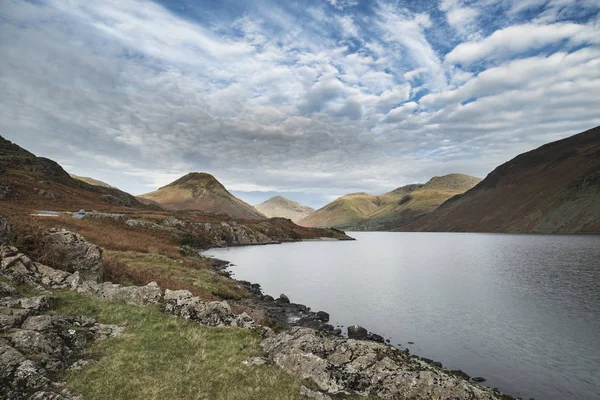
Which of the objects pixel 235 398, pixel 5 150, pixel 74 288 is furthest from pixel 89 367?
pixel 5 150

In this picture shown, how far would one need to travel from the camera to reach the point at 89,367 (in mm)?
12703

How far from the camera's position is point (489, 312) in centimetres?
3897

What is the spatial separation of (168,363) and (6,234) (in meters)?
18.4

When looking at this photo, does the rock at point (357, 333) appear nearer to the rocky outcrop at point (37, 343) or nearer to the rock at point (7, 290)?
the rocky outcrop at point (37, 343)

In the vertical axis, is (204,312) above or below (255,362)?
above

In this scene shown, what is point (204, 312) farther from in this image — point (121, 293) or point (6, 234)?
point (6, 234)

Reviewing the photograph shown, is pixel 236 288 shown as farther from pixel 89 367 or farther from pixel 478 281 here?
pixel 478 281

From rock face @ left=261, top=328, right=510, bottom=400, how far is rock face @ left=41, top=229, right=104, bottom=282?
16.9 metres

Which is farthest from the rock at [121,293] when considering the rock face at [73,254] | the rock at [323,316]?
the rock at [323,316]

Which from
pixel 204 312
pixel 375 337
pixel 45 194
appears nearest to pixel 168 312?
pixel 204 312

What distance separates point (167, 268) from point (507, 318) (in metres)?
42.6

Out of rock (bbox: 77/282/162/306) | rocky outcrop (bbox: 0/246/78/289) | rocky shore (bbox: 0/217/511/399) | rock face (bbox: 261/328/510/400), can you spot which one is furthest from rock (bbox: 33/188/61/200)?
rock face (bbox: 261/328/510/400)

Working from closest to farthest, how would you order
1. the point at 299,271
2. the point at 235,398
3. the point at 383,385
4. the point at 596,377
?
the point at 235,398, the point at 383,385, the point at 596,377, the point at 299,271

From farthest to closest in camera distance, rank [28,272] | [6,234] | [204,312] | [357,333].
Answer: [357,333] < [6,234] < [204,312] < [28,272]
